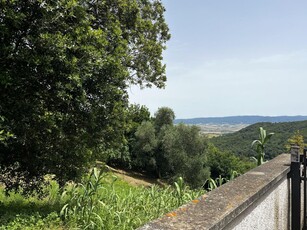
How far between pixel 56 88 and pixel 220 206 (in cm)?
435

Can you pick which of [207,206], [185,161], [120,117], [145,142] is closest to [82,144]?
[120,117]

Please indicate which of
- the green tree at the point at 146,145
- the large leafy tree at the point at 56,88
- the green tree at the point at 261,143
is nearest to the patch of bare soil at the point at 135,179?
the green tree at the point at 146,145

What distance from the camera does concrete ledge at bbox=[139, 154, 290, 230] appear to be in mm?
1606

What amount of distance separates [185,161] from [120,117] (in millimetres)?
24350

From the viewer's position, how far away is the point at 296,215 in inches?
146

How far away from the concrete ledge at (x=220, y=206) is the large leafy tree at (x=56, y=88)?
3785 mm

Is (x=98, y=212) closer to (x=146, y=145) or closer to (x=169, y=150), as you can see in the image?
(x=169, y=150)

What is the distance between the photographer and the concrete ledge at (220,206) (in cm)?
161

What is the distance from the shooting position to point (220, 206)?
76.4 inches

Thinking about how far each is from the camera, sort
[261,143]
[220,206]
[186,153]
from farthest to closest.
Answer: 1. [186,153]
2. [261,143]
3. [220,206]

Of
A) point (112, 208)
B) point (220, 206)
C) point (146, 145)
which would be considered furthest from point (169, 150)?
point (220, 206)

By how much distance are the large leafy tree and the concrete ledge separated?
379 cm

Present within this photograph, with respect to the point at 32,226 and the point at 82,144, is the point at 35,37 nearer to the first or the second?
the point at 82,144

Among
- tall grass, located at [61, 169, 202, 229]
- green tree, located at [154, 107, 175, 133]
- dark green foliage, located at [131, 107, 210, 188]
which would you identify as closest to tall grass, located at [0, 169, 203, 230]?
tall grass, located at [61, 169, 202, 229]
